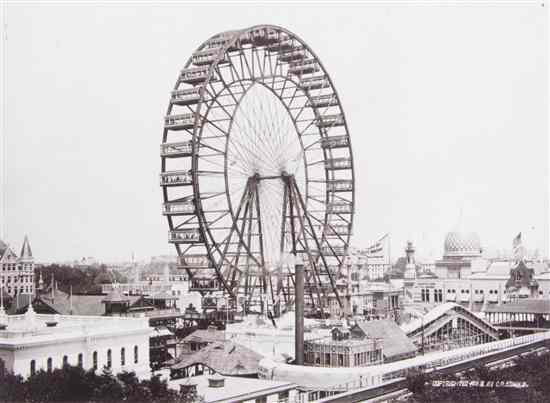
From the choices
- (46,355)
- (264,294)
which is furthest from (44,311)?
(46,355)

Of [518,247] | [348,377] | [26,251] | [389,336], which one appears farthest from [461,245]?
[348,377]

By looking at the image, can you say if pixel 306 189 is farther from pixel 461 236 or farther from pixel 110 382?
pixel 461 236

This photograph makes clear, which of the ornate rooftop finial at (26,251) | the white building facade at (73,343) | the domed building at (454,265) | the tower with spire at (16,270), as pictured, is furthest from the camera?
the domed building at (454,265)

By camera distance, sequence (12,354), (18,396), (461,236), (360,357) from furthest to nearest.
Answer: (461,236) < (360,357) < (12,354) < (18,396)

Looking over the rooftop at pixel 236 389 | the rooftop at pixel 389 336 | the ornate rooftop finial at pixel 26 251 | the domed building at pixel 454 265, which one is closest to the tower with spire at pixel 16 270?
the ornate rooftop finial at pixel 26 251

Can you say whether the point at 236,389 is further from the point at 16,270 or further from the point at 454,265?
the point at 454,265

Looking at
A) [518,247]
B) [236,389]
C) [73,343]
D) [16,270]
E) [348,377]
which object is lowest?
[348,377]

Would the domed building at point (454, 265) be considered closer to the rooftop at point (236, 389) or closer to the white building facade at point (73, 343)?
the white building facade at point (73, 343)

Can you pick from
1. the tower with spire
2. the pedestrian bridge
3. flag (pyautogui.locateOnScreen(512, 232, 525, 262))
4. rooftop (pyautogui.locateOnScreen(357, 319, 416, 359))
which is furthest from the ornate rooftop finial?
the pedestrian bridge
